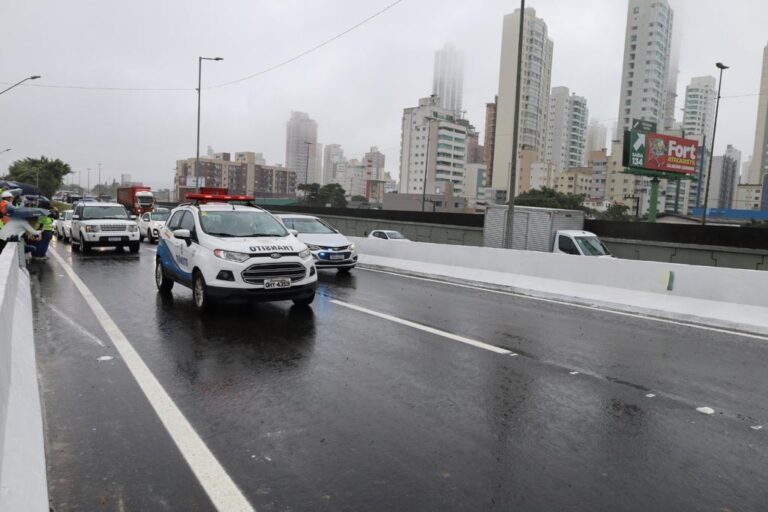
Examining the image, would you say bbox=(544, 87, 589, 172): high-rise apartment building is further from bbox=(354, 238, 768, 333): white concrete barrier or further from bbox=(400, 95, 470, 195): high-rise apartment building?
bbox=(354, 238, 768, 333): white concrete barrier

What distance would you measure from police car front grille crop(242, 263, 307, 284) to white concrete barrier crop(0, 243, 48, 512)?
3102 millimetres

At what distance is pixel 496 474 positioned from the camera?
385 centimetres

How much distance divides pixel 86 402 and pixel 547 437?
391 centimetres

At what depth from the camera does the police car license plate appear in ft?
29.0

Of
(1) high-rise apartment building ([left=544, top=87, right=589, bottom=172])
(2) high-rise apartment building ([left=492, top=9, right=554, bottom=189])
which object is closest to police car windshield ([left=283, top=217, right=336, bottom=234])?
(2) high-rise apartment building ([left=492, top=9, right=554, bottom=189])

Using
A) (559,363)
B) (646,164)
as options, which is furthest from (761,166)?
(559,363)

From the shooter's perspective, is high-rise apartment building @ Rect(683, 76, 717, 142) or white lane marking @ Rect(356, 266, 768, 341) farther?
high-rise apartment building @ Rect(683, 76, 717, 142)

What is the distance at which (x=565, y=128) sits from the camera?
18300 centimetres

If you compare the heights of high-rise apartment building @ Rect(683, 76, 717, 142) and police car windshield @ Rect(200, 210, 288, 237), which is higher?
high-rise apartment building @ Rect(683, 76, 717, 142)

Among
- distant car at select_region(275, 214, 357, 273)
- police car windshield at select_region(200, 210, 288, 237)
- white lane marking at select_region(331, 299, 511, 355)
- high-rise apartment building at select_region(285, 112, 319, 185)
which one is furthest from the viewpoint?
high-rise apartment building at select_region(285, 112, 319, 185)

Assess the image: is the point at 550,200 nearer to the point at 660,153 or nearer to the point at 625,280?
the point at 660,153

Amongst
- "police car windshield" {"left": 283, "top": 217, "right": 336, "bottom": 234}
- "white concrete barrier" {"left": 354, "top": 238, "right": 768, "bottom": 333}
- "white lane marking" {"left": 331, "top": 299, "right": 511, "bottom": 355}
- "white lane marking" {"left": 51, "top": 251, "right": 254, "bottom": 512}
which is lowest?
"white lane marking" {"left": 51, "top": 251, "right": 254, "bottom": 512}

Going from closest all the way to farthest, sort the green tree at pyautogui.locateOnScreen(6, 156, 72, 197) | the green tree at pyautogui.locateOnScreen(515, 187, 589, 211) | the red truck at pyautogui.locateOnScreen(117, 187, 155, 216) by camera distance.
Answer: the red truck at pyautogui.locateOnScreen(117, 187, 155, 216)
the green tree at pyautogui.locateOnScreen(515, 187, 589, 211)
the green tree at pyautogui.locateOnScreen(6, 156, 72, 197)

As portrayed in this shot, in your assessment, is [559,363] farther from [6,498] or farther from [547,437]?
[6,498]
